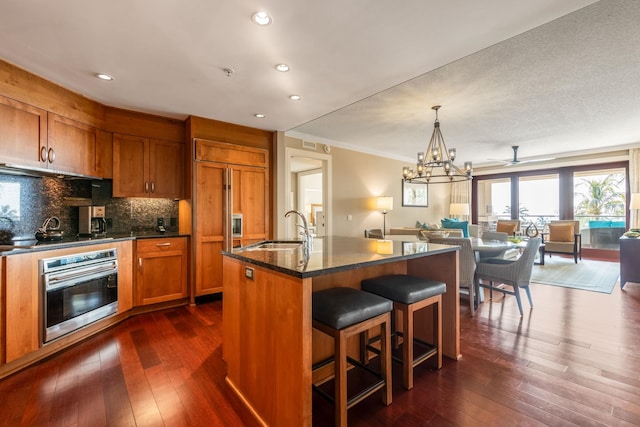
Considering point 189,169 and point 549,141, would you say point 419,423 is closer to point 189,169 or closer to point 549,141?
point 189,169

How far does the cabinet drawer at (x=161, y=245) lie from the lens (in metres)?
3.17

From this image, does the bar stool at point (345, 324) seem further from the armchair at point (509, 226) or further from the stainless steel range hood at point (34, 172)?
the armchair at point (509, 226)

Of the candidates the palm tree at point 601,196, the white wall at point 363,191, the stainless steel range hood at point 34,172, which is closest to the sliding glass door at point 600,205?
the palm tree at point 601,196

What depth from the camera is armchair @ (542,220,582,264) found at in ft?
20.2

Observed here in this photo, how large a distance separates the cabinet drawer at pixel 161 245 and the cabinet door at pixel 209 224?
7.3 inches

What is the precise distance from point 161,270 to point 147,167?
128 centimetres

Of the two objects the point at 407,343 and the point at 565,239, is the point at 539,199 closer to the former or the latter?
the point at 565,239

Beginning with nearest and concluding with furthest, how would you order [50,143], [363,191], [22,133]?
[22,133]
[50,143]
[363,191]

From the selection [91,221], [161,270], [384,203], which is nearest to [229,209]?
[161,270]

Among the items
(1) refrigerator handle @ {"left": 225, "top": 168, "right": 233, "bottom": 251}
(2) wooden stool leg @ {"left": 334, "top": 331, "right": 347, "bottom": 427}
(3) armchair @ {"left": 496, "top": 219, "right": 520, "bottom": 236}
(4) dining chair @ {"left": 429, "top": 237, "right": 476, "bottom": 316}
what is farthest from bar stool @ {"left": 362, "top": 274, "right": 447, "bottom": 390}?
(3) armchair @ {"left": 496, "top": 219, "right": 520, "bottom": 236}

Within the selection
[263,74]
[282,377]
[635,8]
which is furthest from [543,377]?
[263,74]

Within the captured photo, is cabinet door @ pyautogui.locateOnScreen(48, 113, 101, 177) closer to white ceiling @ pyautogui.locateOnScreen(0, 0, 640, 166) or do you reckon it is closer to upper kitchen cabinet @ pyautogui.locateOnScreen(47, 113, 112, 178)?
upper kitchen cabinet @ pyautogui.locateOnScreen(47, 113, 112, 178)

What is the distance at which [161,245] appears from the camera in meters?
3.31

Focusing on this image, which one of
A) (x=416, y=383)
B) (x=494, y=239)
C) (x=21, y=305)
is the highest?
(x=494, y=239)
